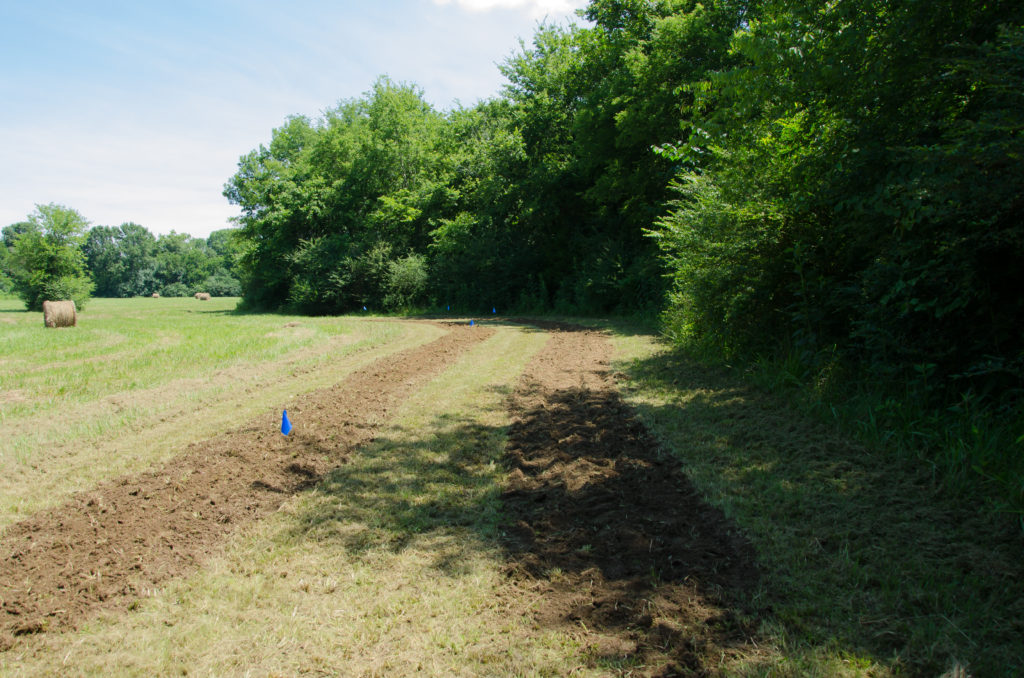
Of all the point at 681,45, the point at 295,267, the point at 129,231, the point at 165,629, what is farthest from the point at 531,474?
the point at 129,231

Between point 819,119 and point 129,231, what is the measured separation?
123m

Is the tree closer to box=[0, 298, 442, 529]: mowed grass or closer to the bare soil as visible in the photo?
box=[0, 298, 442, 529]: mowed grass

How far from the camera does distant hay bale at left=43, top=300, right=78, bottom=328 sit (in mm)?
21406

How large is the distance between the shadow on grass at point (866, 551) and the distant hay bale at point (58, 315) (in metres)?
25.2

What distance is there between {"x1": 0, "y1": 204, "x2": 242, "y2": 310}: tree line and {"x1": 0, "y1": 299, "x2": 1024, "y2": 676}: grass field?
116 feet

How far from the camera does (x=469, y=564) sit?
3.58 meters

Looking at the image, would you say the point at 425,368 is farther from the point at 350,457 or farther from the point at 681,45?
the point at 681,45

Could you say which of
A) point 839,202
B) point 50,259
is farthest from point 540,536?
point 50,259

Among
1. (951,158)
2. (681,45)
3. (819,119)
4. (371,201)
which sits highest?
(681,45)

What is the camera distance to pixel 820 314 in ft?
23.2

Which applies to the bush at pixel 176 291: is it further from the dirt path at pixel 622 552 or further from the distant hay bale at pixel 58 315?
the dirt path at pixel 622 552

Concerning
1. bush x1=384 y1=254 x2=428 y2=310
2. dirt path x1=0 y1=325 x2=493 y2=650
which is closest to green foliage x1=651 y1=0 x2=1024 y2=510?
dirt path x1=0 y1=325 x2=493 y2=650

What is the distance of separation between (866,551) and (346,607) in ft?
10.4

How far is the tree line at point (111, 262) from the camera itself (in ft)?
113
